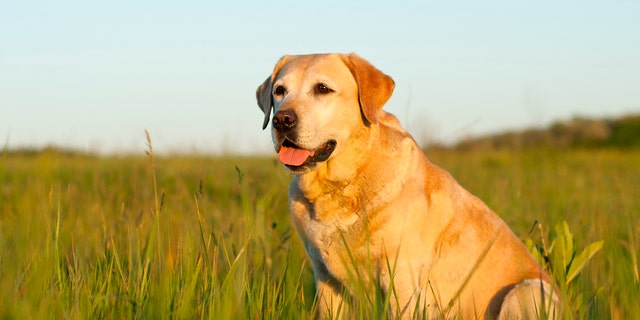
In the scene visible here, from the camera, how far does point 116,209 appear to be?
6.81 meters

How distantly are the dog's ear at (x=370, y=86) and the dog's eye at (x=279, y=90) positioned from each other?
39 cm

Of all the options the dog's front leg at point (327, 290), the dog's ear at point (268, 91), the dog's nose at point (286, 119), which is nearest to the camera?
the dog's nose at point (286, 119)

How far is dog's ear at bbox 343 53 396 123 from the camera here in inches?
146

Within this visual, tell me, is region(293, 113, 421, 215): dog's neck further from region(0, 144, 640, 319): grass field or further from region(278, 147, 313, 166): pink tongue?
region(0, 144, 640, 319): grass field

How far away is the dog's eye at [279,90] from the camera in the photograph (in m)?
3.87

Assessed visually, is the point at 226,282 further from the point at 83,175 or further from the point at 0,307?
the point at 83,175

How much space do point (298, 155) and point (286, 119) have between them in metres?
0.23

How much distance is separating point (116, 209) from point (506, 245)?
13.9ft

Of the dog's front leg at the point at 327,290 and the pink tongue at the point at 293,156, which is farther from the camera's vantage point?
the dog's front leg at the point at 327,290

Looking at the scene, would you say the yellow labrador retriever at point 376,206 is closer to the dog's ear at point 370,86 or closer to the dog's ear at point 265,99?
the dog's ear at point 370,86

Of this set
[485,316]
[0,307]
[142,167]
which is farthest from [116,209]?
[0,307]

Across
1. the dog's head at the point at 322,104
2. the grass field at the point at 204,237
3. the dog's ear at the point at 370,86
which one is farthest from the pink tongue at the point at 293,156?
the dog's ear at the point at 370,86

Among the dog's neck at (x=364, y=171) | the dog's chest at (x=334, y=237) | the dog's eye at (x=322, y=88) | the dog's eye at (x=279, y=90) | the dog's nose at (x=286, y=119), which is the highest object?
the dog's eye at (x=322, y=88)

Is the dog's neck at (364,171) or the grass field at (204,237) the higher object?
the dog's neck at (364,171)
